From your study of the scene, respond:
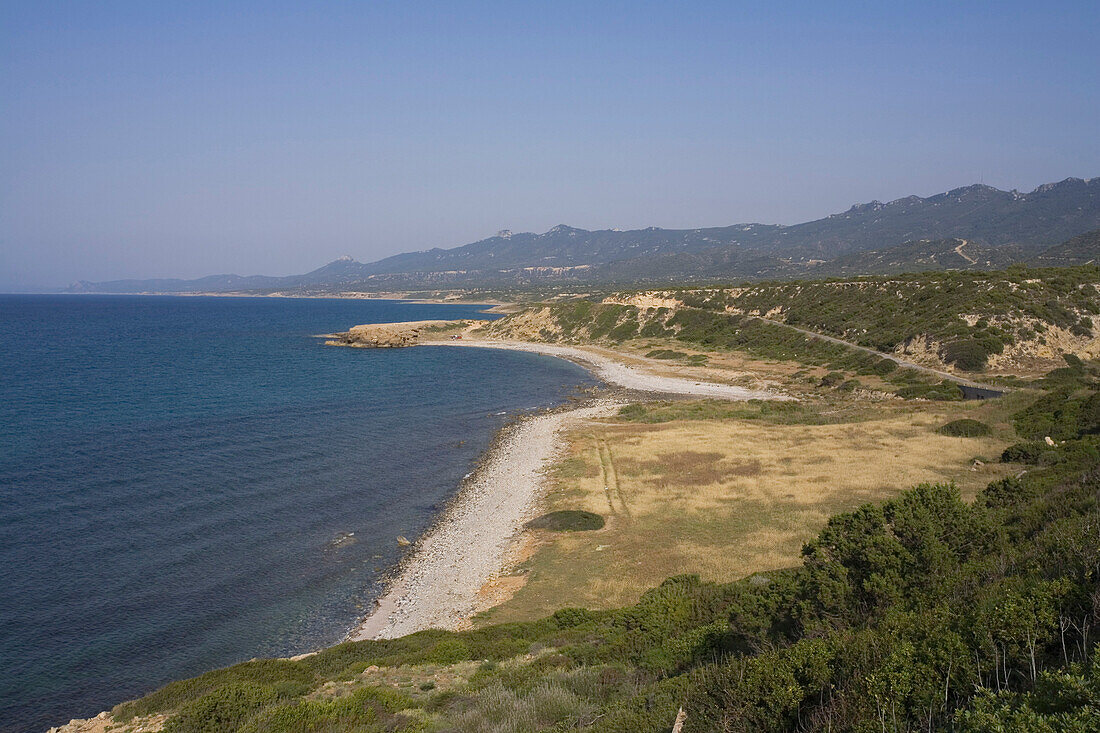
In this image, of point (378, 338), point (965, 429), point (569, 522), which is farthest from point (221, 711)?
point (378, 338)

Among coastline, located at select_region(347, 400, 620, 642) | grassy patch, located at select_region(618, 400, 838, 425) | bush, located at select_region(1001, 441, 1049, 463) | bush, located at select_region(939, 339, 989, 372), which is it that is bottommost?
coastline, located at select_region(347, 400, 620, 642)

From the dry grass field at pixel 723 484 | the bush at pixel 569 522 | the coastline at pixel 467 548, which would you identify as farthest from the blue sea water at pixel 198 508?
the dry grass field at pixel 723 484

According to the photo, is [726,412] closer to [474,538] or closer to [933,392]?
[933,392]

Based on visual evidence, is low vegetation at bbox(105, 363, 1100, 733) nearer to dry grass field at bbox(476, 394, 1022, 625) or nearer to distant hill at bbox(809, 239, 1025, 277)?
dry grass field at bbox(476, 394, 1022, 625)

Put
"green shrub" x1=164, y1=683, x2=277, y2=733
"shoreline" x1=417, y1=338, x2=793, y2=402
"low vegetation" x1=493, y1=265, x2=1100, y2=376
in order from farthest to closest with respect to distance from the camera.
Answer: "shoreline" x1=417, y1=338, x2=793, y2=402 < "low vegetation" x1=493, y1=265, x2=1100, y2=376 < "green shrub" x1=164, y1=683, x2=277, y2=733

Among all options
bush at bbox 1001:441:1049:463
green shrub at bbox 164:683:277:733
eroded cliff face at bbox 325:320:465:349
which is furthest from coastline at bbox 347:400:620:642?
eroded cliff face at bbox 325:320:465:349

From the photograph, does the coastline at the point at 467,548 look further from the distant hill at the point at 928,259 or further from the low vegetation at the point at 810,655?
the distant hill at the point at 928,259

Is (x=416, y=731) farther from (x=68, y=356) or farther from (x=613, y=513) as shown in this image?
(x=68, y=356)
